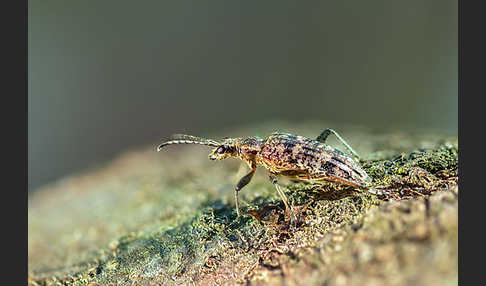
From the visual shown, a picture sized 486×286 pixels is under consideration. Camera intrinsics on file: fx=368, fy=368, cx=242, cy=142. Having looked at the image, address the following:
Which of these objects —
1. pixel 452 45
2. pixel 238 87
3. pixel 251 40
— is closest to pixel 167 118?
pixel 238 87

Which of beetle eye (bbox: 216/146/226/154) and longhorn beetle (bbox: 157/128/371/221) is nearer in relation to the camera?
longhorn beetle (bbox: 157/128/371/221)

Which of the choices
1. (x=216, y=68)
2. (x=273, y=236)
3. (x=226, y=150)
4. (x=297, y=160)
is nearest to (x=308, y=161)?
(x=297, y=160)

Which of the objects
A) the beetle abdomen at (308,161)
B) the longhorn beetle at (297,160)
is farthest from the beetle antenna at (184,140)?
the beetle abdomen at (308,161)

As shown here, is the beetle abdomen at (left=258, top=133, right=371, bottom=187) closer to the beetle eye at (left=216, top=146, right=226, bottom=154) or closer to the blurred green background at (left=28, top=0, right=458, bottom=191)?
the beetle eye at (left=216, top=146, right=226, bottom=154)

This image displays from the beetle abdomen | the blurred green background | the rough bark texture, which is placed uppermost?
the blurred green background

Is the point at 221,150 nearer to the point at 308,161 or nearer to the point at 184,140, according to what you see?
the point at 184,140

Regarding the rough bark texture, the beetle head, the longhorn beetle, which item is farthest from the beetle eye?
the rough bark texture

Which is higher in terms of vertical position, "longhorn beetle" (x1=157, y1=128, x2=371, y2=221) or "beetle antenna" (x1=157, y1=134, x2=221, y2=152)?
"beetle antenna" (x1=157, y1=134, x2=221, y2=152)

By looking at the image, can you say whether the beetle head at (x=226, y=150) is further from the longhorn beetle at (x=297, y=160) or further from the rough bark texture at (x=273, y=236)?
the rough bark texture at (x=273, y=236)

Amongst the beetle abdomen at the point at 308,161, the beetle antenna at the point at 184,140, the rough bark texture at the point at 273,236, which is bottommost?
the rough bark texture at the point at 273,236
